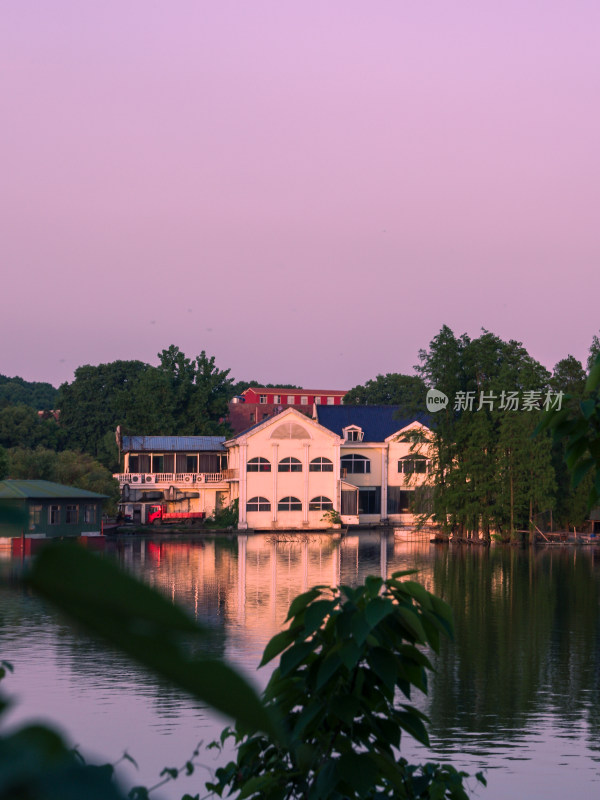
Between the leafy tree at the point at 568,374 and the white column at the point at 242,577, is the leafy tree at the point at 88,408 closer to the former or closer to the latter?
the white column at the point at 242,577

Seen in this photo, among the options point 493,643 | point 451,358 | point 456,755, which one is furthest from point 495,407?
point 456,755

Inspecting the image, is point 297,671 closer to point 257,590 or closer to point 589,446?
point 589,446

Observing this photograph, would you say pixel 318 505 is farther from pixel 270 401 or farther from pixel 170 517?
pixel 270 401

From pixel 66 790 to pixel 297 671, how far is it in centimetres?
306

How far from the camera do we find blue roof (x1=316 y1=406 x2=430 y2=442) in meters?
54.3

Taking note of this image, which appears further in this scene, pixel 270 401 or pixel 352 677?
pixel 270 401

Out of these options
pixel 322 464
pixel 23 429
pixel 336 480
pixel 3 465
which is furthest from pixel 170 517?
pixel 3 465

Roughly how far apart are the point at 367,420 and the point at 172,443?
39.5ft

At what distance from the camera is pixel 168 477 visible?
176 feet

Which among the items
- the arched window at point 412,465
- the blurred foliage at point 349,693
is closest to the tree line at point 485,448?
the arched window at point 412,465

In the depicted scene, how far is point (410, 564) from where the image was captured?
3441 cm

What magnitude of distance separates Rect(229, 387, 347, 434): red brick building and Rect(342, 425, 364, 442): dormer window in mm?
27838

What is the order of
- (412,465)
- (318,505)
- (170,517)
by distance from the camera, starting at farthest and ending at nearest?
1. (412,465)
2. (170,517)
3. (318,505)

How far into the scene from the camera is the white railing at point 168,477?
174 feet
